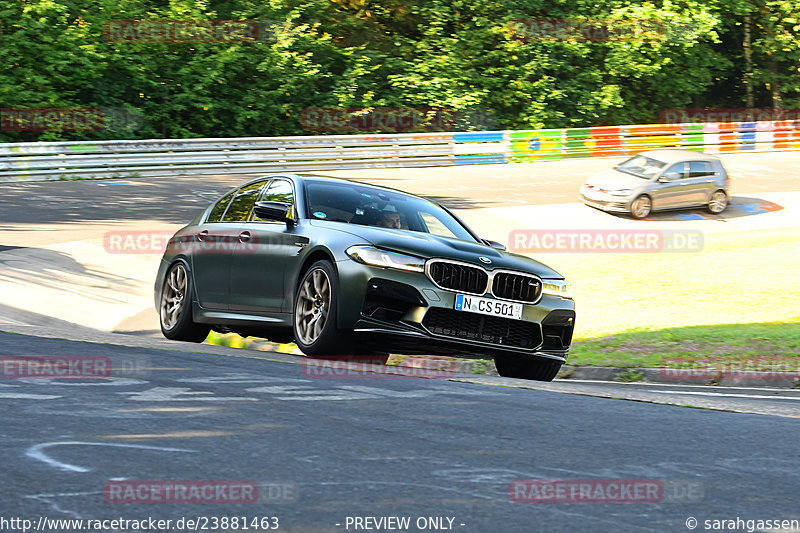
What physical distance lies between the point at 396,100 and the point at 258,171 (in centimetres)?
872

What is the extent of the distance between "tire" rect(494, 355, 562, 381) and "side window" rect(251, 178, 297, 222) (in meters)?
2.24

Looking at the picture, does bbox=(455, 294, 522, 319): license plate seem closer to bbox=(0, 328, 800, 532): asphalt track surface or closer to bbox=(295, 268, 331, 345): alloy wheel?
bbox=(0, 328, 800, 532): asphalt track surface

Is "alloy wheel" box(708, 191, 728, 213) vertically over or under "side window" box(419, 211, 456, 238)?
under

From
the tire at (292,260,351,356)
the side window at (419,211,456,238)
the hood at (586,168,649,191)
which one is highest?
the side window at (419,211,456,238)

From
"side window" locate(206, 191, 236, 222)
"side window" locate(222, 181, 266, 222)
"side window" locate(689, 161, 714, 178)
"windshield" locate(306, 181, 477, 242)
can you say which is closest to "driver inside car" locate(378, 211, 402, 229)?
"windshield" locate(306, 181, 477, 242)

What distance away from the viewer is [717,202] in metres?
29.9

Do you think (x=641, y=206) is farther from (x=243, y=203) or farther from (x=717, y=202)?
(x=243, y=203)

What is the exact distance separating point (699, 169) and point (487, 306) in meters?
22.2

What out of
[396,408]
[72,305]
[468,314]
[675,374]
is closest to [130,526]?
[396,408]

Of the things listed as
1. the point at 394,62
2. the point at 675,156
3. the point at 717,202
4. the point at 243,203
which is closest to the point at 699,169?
the point at 675,156

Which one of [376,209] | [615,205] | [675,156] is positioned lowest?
[615,205]

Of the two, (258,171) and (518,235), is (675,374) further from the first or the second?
(258,171)

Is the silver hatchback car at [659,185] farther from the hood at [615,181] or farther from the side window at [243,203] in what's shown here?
the side window at [243,203]

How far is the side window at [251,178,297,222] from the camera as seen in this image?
9.93 metres
